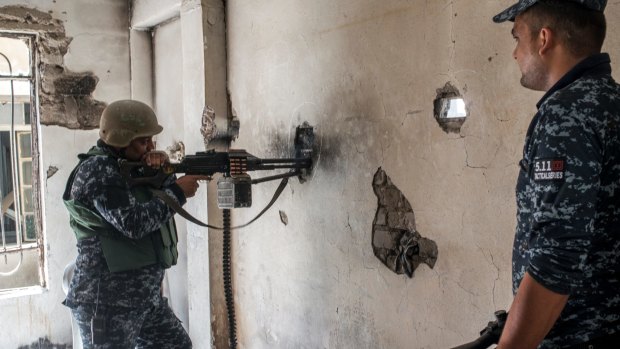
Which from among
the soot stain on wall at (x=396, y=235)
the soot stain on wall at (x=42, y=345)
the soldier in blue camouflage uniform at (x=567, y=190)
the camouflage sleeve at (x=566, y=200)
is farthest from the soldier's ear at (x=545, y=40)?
the soot stain on wall at (x=42, y=345)

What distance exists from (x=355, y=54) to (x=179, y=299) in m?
2.46

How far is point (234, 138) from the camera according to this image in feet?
10.4

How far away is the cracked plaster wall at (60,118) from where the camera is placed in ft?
12.4

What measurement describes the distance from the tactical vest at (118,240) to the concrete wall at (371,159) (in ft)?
2.15

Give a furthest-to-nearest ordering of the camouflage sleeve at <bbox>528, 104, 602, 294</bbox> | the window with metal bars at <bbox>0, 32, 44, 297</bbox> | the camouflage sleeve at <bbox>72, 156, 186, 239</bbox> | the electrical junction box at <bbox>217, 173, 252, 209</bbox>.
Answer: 1. the window with metal bars at <bbox>0, 32, 44, 297</bbox>
2. the electrical junction box at <bbox>217, 173, 252, 209</bbox>
3. the camouflage sleeve at <bbox>72, 156, 186, 239</bbox>
4. the camouflage sleeve at <bbox>528, 104, 602, 294</bbox>

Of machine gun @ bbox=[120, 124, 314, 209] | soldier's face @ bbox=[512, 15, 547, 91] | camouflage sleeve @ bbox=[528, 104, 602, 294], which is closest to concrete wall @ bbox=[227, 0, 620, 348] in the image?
machine gun @ bbox=[120, 124, 314, 209]

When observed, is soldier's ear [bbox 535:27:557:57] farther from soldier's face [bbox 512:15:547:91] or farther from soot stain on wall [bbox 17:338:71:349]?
soot stain on wall [bbox 17:338:71:349]

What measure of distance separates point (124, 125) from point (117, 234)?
0.50m

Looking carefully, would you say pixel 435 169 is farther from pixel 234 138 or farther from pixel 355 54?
pixel 234 138

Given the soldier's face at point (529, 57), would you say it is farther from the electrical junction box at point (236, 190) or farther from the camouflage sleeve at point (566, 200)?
the electrical junction box at point (236, 190)

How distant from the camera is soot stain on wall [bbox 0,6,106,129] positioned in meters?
3.74

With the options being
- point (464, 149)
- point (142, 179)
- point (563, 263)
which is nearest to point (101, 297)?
point (142, 179)

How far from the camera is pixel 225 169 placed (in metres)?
2.41

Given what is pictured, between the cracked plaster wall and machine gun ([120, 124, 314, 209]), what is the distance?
6.11 feet
